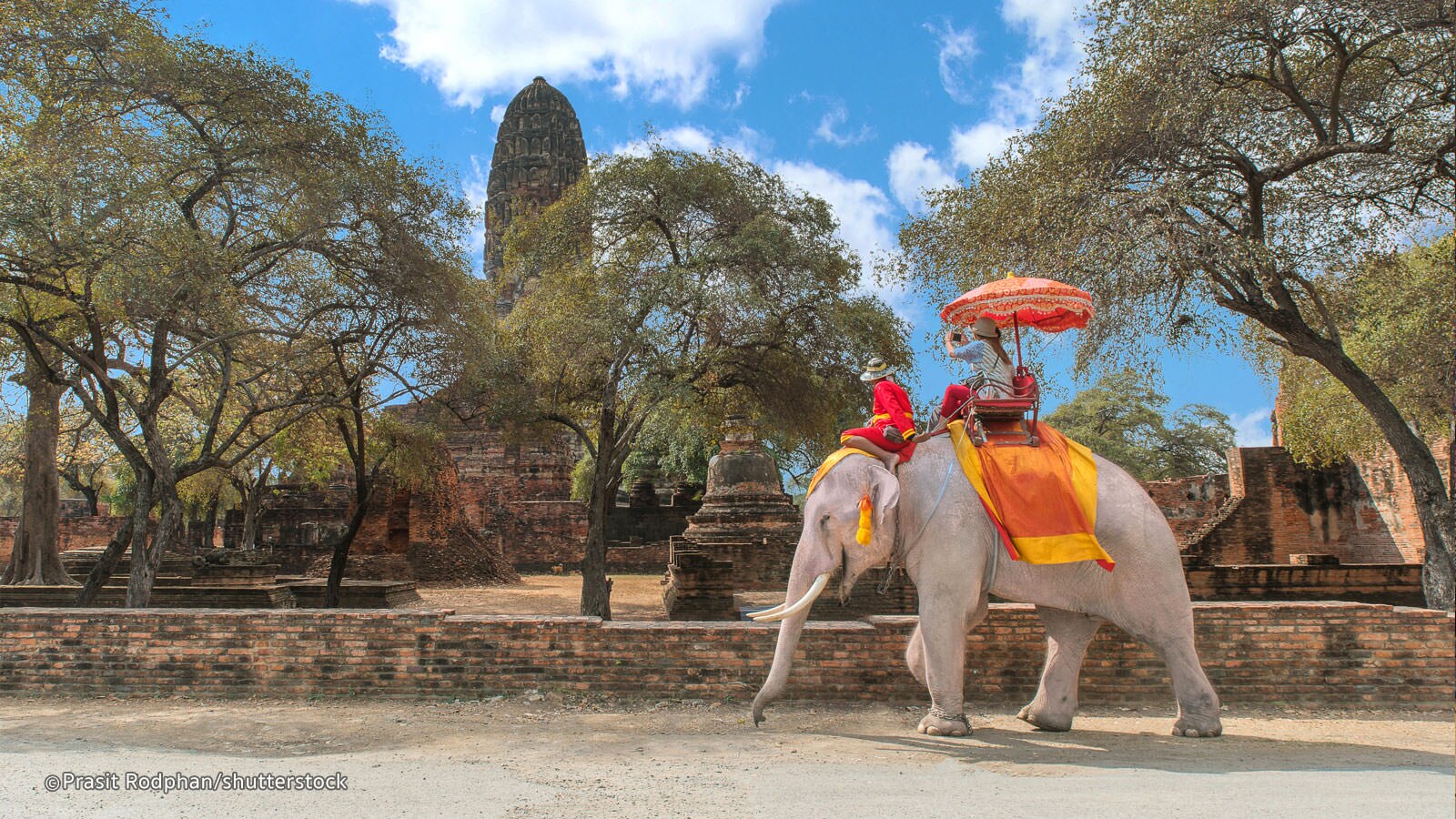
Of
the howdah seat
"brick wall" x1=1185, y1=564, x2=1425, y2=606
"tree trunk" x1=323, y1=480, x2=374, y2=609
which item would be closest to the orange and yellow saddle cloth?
the howdah seat

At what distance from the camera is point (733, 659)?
641cm

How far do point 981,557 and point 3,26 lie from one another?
11752 mm

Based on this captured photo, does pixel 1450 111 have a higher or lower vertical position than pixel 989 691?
higher

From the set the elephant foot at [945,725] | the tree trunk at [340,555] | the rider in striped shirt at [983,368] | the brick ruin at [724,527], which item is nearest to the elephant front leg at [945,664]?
the elephant foot at [945,725]

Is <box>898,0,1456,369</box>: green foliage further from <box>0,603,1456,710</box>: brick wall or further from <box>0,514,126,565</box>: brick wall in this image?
<box>0,514,126,565</box>: brick wall

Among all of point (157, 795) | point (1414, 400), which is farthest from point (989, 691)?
point (1414, 400)

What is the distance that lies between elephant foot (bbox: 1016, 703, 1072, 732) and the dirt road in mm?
112

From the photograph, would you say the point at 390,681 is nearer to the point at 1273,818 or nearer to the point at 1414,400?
the point at 1273,818

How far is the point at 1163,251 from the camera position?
945 centimetres

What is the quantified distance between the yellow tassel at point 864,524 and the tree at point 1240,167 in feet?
18.1

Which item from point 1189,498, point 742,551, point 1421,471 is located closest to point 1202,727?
point 1421,471

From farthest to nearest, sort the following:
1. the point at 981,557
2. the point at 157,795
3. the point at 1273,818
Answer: the point at 981,557 < the point at 157,795 < the point at 1273,818

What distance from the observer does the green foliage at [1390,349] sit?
38.7 feet

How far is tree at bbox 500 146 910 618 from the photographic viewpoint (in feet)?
40.2
